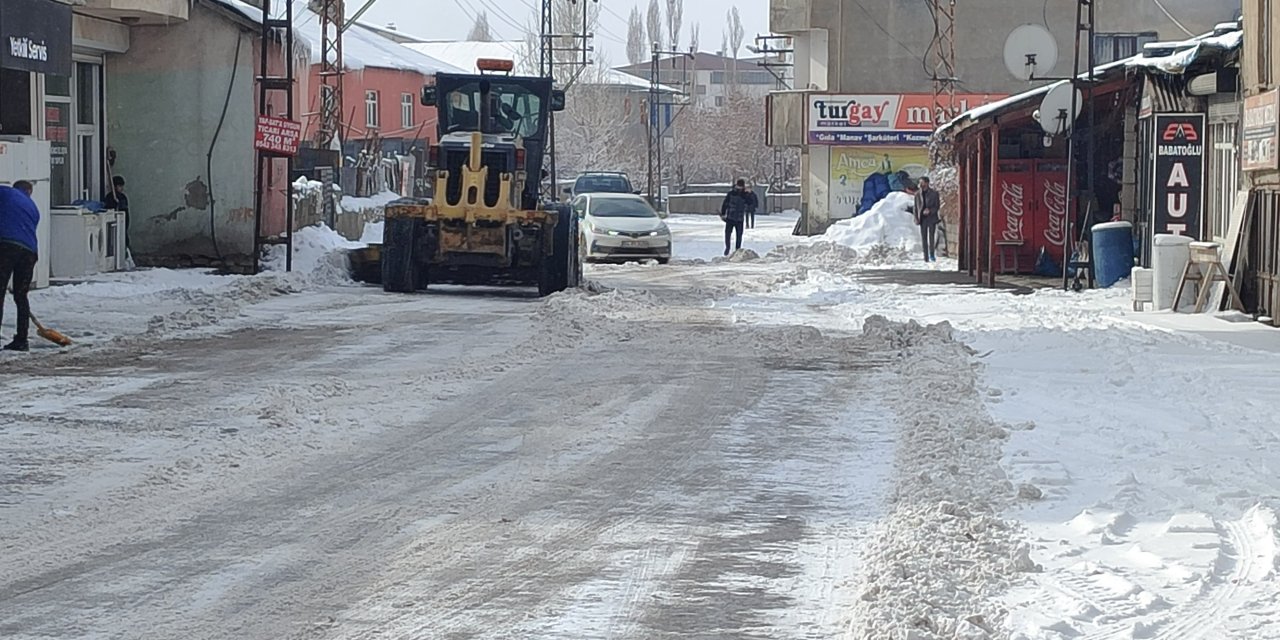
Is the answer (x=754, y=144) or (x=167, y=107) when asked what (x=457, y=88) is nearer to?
(x=167, y=107)

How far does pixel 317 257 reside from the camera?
2642cm

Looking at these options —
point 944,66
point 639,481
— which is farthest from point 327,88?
point 639,481

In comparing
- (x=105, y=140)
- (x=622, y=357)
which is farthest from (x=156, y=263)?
(x=622, y=357)

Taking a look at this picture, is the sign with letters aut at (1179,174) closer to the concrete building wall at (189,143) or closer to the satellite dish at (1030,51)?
the satellite dish at (1030,51)

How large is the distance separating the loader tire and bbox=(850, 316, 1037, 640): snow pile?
35.0 feet

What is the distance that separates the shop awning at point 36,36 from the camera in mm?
18484

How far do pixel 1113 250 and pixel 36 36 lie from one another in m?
13.9

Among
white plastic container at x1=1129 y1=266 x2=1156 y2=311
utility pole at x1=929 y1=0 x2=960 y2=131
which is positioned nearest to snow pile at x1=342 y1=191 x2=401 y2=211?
utility pole at x1=929 y1=0 x2=960 y2=131

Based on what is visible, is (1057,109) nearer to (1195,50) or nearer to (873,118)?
(1195,50)

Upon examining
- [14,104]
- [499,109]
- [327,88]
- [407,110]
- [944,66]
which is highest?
[944,66]

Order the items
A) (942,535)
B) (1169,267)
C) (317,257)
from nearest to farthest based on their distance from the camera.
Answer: (942,535), (1169,267), (317,257)

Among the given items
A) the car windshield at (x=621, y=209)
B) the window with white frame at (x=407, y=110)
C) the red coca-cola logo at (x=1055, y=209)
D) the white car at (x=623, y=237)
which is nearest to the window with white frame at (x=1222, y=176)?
the red coca-cola logo at (x=1055, y=209)

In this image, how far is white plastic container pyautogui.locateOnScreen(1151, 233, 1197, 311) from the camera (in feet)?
62.7

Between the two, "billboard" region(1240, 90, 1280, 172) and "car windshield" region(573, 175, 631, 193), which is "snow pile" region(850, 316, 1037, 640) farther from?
"car windshield" region(573, 175, 631, 193)
